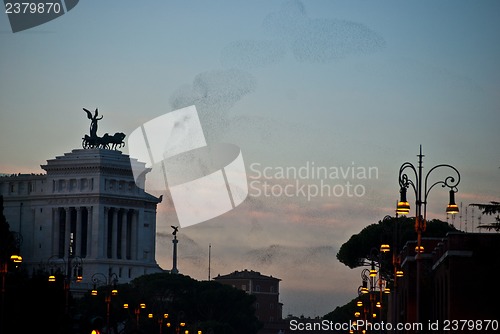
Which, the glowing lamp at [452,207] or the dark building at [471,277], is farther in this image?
the dark building at [471,277]

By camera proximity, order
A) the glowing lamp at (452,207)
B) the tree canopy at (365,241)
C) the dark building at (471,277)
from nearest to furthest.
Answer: the glowing lamp at (452,207) → the dark building at (471,277) → the tree canopy at (365,241)

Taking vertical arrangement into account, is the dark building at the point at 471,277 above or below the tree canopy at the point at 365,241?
below

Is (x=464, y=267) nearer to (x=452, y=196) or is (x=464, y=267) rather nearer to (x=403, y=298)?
(x=452, y=196)

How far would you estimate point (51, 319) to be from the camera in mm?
94062

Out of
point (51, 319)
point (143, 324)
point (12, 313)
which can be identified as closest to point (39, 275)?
point (51, 319)

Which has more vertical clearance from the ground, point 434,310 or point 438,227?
point 438,227

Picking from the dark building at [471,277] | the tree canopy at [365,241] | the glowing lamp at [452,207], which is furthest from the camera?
the tree canopy at [365,241]

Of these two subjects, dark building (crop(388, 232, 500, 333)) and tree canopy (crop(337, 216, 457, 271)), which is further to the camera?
tree canopy (crop(337, 216, 457, 271))

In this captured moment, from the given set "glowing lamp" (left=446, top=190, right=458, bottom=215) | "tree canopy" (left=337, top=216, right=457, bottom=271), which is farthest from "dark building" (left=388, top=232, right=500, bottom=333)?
"tree canopy" (left=337, top=216, right=457, bottom=271)

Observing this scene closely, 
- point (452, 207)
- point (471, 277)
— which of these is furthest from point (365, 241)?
point (452, 207)

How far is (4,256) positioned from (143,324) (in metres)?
95.2

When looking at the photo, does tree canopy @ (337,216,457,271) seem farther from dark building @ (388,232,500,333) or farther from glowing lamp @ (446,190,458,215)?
glowing lamp @ (446,190,458,215)

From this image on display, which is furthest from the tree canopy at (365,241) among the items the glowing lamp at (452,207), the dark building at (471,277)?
the glowing lamp at (452,207)

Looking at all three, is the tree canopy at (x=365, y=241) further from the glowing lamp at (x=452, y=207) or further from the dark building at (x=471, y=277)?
the glowing lamp at (x=452, y=207)
